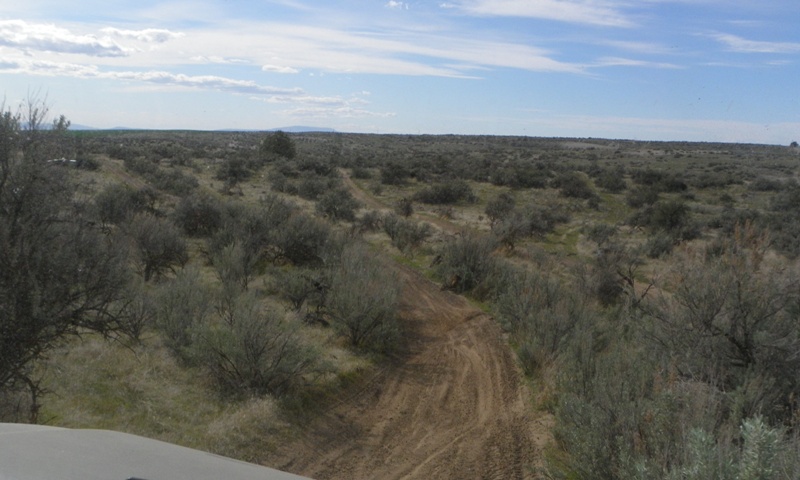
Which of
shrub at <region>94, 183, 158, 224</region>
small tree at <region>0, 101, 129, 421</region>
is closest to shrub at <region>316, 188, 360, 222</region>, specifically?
shrub at <region>94, 183, 158, 224</region>

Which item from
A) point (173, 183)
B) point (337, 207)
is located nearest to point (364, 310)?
point (337, 207)

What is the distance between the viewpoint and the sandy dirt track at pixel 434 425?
743 cm

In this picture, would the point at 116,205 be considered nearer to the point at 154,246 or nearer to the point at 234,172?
the point at 154,246

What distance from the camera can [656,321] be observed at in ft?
25.9

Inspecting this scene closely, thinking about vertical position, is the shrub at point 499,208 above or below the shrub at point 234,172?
below

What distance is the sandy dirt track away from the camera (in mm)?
7426

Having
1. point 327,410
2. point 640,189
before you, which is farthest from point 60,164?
point 640,189

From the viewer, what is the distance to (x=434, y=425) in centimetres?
879

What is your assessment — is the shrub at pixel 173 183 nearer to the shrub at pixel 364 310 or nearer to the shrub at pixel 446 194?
the shrub at pixel 446 194

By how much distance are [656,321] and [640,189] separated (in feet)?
122

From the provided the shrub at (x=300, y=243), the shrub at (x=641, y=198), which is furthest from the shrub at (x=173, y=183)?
the shrub at (x=641, y=198)

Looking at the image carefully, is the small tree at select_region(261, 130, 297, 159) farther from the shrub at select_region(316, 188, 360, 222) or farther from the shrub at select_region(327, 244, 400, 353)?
the shrub at select_region(327, 244, 400, 353)

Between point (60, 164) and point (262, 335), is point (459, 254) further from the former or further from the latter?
point (60, 164)

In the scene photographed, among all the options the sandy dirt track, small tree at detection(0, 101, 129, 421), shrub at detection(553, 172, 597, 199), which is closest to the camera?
small tree at detection(0, 101, 129, 421)
